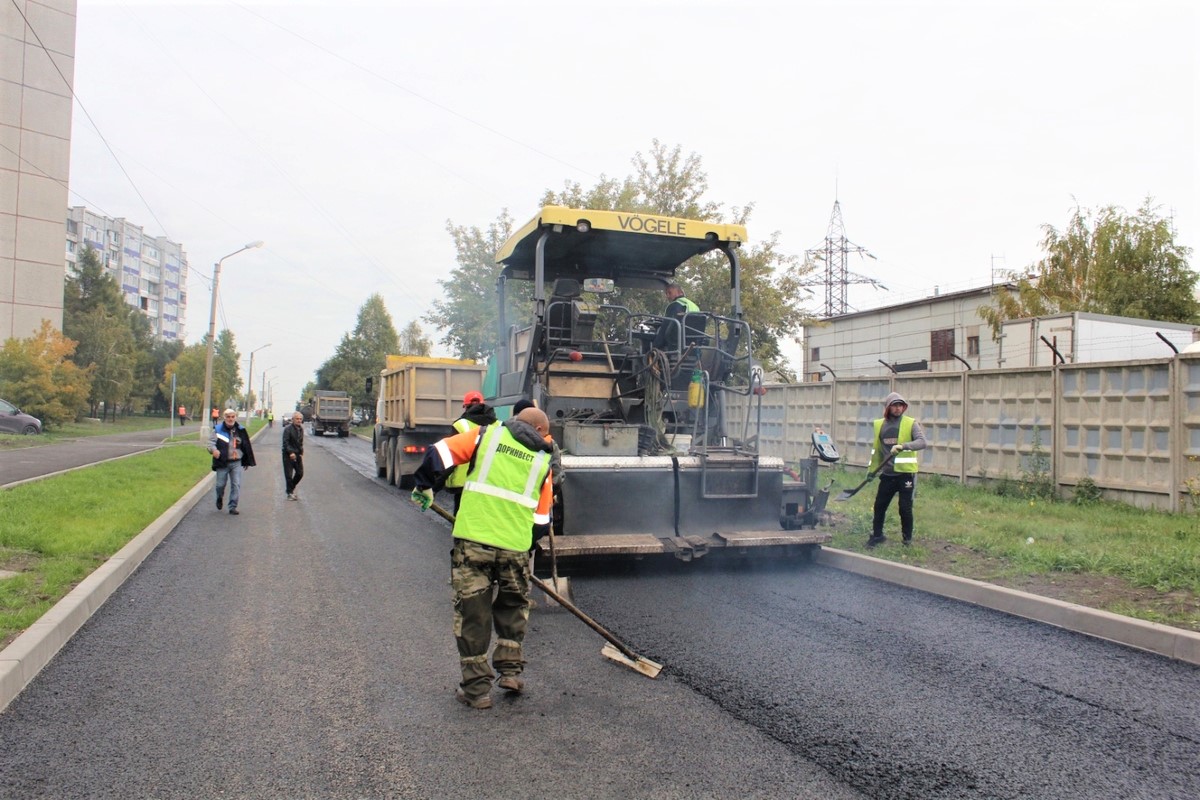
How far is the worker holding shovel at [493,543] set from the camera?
4312 millimetres

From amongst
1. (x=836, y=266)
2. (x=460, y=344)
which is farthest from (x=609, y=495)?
(x=836, y=266)

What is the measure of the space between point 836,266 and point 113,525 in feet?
163

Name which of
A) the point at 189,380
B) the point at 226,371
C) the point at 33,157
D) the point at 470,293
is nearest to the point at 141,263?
the point at 226,371

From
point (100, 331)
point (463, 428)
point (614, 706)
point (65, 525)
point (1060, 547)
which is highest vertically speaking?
point (100, 331)

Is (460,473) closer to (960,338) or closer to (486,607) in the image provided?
(486,607)

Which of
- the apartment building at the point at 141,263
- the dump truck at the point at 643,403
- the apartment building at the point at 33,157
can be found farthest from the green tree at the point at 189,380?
Result: the dump truck at the point at 643,403

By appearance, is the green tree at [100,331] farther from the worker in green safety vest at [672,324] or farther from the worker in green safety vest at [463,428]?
the worker in green safety vest at [463,428]

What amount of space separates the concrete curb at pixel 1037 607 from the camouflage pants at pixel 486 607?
393 centimetres

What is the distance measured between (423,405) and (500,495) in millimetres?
12414

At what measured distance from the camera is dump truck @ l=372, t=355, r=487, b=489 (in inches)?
648

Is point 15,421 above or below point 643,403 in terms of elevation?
below

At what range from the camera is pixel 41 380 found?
3008 centimetres

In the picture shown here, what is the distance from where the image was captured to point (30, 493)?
35.9 feet

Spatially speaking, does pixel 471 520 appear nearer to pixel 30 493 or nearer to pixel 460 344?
pixel 30 493
